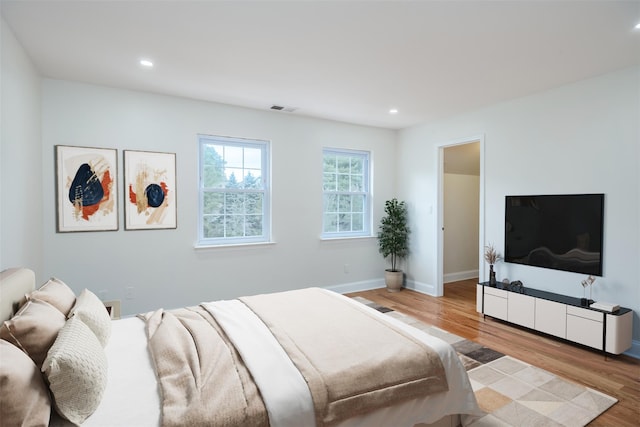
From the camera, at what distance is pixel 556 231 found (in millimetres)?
3619

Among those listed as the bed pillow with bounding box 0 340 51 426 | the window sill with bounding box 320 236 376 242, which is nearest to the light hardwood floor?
the window sill with bounding box 320 236 376 242

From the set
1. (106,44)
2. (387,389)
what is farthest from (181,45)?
(387,389)

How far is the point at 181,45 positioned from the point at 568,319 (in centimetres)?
421

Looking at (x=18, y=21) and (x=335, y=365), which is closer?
(x=335, y=365)

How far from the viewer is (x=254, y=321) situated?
7.30 feet

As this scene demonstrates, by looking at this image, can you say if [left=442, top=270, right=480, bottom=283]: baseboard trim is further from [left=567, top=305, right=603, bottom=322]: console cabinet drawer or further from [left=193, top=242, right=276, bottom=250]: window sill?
[left=193, top=242, right=276, bottom=250]: window sill

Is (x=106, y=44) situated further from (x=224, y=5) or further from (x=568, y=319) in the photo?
(x=568, y=319)

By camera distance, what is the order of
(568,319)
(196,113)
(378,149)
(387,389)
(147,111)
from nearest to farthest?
(387,389) → (568,319) → (147,111) → (196,113) → (378,149)

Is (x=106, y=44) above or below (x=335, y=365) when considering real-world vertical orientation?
above

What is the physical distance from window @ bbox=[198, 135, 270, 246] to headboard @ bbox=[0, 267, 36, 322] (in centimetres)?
214

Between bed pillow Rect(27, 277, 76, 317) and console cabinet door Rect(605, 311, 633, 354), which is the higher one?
bed pillow Rect(27, 277, 76, 317)

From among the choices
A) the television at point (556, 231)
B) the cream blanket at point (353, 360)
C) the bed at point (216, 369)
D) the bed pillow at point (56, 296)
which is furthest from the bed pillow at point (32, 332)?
the television at point (556, 231)

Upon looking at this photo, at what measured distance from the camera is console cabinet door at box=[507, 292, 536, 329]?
3.54 meters

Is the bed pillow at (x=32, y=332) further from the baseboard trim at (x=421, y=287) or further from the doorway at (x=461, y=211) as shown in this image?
the doorway at (x=461, y=211)
